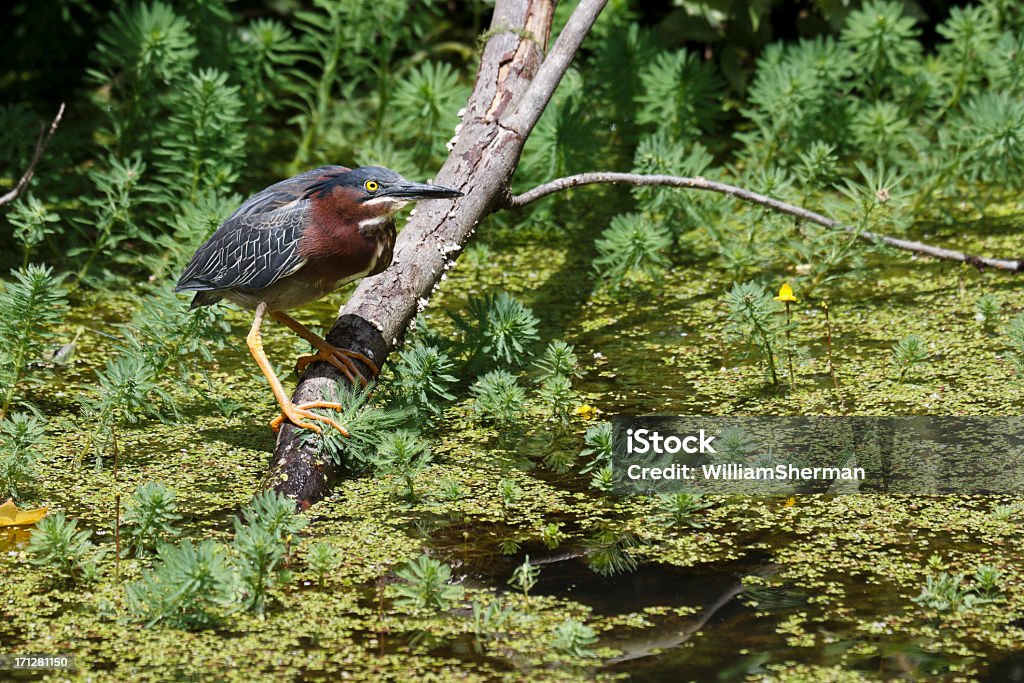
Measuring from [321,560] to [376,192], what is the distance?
1.29 m

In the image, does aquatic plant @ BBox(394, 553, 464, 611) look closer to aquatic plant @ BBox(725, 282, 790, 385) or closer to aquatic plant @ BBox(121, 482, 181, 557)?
aquatic plant @ BBox(121, 482, 181, 557)

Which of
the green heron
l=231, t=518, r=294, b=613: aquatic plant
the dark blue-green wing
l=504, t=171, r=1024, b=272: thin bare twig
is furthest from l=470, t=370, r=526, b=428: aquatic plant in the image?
l=231, t=518, r=294, b=613: aquatic plant

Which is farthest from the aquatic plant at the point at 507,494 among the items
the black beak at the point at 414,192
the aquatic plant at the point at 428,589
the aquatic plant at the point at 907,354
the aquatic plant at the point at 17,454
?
the aquatic plant at the point at 907,354

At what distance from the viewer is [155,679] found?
9.46 feet

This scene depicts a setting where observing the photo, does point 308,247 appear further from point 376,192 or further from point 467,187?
point 467,187

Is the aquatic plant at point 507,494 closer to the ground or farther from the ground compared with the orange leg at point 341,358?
closer to the ground

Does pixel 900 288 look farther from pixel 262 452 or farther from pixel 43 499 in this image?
pixel 43 499

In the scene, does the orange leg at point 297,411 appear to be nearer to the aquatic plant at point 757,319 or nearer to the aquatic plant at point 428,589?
the aquatic plant at point 428,589

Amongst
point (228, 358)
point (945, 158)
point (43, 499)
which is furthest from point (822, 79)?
point (43, 499)

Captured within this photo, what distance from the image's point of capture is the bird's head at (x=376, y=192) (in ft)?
12.9

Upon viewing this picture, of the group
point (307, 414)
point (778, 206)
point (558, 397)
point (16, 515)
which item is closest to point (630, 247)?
point (778, 206)

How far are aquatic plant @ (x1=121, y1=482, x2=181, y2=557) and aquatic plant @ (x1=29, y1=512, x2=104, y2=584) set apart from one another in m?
0.13

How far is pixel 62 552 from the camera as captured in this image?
3.26 metres

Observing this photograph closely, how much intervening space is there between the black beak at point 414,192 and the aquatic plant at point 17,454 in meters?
1.34
